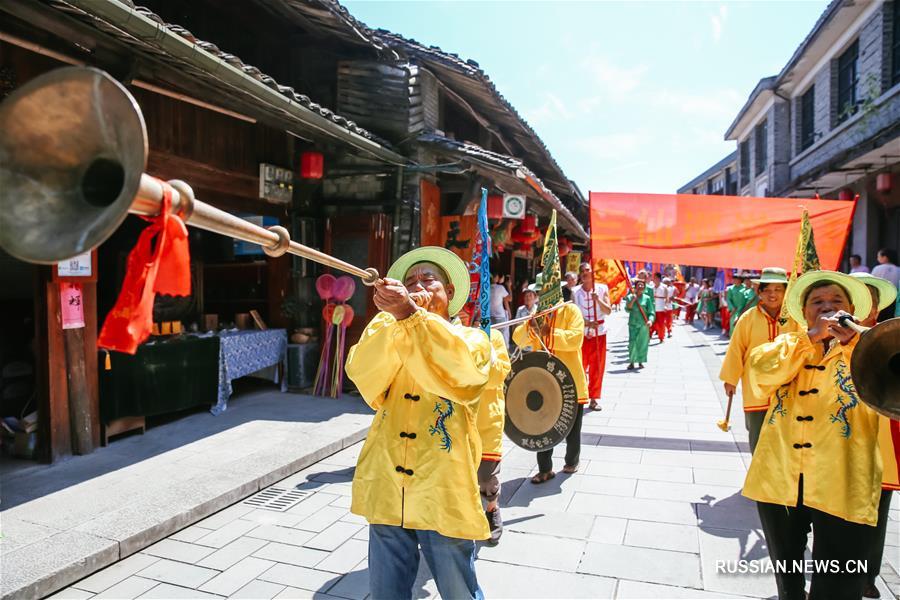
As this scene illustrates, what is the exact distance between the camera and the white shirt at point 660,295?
16.2 metres

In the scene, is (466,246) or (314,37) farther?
(466,246)

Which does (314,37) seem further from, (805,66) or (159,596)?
(805,66)

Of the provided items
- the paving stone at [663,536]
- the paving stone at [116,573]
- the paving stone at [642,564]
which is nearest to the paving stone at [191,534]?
the paving stone at [116,573]

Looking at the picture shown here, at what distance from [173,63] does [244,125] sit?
3012mm

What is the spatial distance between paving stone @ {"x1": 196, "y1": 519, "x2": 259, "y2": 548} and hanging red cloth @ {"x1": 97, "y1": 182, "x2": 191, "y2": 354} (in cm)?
344

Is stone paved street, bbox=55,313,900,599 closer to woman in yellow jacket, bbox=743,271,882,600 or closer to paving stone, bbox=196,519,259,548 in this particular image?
paving stone, bbox=196,519,259,548

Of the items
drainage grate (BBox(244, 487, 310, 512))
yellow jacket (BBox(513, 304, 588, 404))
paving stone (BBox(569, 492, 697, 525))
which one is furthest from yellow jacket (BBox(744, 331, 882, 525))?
drainage grate (BBox(244, 487, 310, 512))

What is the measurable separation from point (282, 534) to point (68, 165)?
12.3 feet

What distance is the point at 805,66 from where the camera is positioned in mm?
18234

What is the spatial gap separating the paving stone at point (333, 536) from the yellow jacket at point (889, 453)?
134 inches

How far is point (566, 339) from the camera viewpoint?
5332 millimetres

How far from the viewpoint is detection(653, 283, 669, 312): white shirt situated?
1623 centimetres

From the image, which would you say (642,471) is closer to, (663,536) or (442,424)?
(663,536)

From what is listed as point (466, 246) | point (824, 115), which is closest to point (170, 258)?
point (466, 246)
